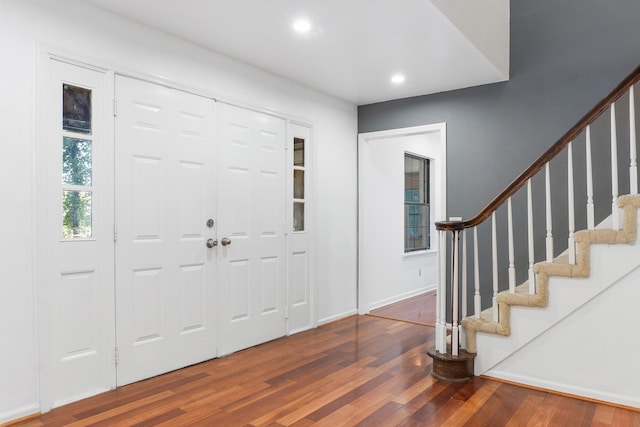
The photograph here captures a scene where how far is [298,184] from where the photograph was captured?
438 centimetres

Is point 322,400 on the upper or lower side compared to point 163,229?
lower

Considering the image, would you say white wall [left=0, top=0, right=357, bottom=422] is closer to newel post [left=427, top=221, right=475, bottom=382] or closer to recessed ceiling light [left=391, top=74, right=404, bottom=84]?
recessed ceiling light [left=391, top=74, right=404, bottom=84]

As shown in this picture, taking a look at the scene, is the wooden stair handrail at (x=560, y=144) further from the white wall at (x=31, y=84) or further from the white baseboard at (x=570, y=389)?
the white wall at (x=31, y=84)

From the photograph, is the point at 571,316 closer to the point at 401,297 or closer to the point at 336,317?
the point at 336,317

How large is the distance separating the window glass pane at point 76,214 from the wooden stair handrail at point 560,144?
2407 millimetres

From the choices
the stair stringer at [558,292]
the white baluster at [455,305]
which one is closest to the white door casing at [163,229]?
the white baluster at [455,305]

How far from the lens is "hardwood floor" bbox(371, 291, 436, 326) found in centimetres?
491

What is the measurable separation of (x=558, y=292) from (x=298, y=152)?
2614mm

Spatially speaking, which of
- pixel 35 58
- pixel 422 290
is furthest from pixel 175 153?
pixel 422 290

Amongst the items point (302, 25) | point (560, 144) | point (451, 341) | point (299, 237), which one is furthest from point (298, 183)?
point (560, 144)

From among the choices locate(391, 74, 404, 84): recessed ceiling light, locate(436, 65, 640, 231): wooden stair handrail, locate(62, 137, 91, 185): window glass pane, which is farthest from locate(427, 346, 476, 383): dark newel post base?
locate(62, 137, 91, 185): window glass pane

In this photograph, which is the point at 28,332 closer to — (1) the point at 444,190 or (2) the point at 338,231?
(2) the point at 338,231

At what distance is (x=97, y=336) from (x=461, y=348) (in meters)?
2.52

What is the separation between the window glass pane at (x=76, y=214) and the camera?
8.66 ft
